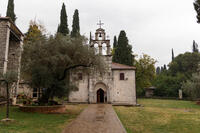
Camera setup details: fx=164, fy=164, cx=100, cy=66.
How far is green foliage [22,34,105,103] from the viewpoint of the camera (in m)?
12.2

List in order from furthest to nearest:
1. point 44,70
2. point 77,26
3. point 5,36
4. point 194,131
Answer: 1. point 77,26
2. point 5,36
3. point 44,70
4. point 194,131

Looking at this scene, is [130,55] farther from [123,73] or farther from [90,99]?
[90,99]

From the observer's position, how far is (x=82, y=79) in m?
24.6

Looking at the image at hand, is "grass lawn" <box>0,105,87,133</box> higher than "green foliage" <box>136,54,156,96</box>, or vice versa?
"green foliage" <box>136,54,156,96</box>

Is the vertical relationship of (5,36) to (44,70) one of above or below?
above

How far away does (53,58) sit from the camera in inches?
454

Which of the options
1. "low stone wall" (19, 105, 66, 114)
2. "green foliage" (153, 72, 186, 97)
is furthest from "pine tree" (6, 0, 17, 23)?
"green foliage" (153, 72, 186, 97)

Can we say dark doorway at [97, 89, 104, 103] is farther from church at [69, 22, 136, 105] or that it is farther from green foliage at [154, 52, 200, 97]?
green foliage at [154, 52, 200, 97]

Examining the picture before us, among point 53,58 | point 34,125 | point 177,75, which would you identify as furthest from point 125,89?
point 177,75

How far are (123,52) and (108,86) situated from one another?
14259 millimetres

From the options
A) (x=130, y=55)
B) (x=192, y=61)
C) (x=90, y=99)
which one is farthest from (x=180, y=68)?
(x=90, y=99)

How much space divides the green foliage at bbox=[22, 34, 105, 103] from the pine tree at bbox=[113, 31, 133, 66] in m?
23.0

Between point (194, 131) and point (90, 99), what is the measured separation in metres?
17.0

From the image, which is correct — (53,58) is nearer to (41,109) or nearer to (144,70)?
(41,109)
